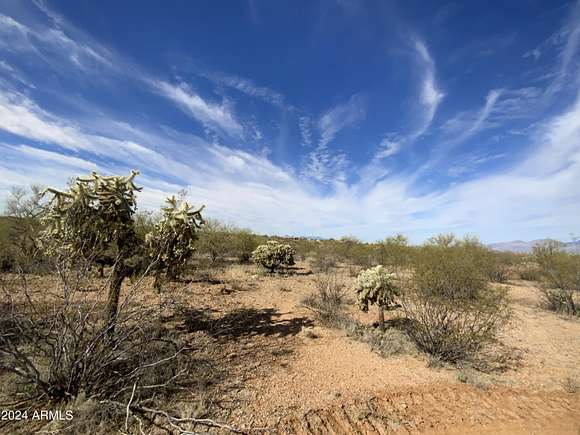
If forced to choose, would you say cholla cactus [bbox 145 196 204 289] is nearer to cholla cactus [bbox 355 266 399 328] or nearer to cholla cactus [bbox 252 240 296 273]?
cholla cactus [bbox 355 266 399 328]

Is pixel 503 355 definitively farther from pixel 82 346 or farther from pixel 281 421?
pixel 82 346

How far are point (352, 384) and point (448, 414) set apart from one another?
1.46 m

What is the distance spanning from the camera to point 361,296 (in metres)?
7.62

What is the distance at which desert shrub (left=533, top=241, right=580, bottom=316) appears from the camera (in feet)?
34.6

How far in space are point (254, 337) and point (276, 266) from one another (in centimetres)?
987

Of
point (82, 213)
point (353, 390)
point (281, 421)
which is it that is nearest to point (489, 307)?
point (353, 390)

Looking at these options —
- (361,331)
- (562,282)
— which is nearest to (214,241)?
(361,331)

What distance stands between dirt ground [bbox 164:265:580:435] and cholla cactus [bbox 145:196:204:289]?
79.0 inches

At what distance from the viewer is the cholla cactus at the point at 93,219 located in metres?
5.34

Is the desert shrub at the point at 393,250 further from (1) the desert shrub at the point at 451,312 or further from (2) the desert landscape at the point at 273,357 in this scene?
(1) the desert shrub at the point at 451,312

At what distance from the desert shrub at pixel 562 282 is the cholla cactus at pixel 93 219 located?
15.7 m

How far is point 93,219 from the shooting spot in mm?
5469

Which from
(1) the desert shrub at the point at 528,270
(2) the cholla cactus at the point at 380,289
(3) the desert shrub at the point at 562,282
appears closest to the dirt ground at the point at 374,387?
(2) the cholla cactus at the point at 380,289

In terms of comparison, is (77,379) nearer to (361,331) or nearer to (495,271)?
(361,331)
